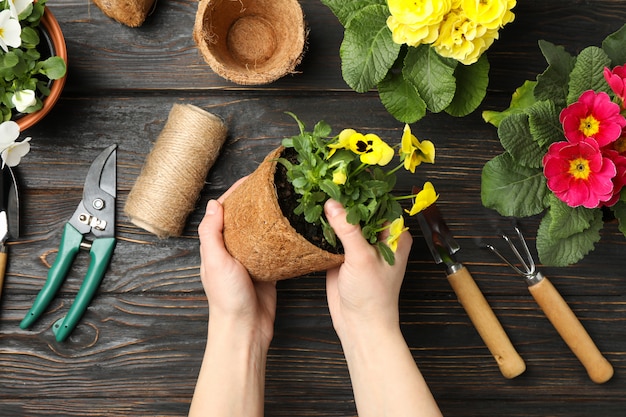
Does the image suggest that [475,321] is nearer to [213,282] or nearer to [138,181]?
[213,282]

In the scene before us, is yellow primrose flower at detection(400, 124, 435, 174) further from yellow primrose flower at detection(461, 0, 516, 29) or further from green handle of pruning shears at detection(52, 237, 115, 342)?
green handle of pruning shears at detection(52, 237, 115, 342)

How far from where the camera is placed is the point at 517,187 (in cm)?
91

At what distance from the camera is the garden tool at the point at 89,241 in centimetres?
108

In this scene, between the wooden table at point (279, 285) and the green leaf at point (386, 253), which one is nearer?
the green leaf at point (386, 253)

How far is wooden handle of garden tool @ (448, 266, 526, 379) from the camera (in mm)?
1077

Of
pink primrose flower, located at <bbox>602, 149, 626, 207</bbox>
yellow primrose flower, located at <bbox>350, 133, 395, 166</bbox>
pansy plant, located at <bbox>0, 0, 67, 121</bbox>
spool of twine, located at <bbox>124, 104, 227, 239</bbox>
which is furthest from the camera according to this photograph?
spool of twine, located at <bbox>124, 104, 227, 239</bbox>

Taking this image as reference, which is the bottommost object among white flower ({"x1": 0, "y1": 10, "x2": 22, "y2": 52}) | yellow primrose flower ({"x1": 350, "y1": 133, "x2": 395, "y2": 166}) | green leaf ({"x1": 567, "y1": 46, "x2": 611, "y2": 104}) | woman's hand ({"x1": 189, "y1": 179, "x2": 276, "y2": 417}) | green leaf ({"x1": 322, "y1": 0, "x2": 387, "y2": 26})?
woman's hand ({"x1": 189, "y1": 179, "x2": 276, "y2": 417})

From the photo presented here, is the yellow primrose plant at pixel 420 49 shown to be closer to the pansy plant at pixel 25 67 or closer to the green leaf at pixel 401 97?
the green leaf at pixel 401 97

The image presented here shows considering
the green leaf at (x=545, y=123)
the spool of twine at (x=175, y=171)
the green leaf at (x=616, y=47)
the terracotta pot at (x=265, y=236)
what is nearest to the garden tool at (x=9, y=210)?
the spool of twine at (x=175, y=171)

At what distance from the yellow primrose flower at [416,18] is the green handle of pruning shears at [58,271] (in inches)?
27.2

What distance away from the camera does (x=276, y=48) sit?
1.12 meters

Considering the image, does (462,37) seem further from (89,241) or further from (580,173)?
(89,241)

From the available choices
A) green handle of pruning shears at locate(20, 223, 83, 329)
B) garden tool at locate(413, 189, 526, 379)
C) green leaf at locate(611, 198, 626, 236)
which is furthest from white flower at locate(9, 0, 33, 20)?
green leaf at locate(611, 198, 626, 236)

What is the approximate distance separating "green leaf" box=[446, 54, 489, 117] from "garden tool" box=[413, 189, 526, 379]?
0.63ft
